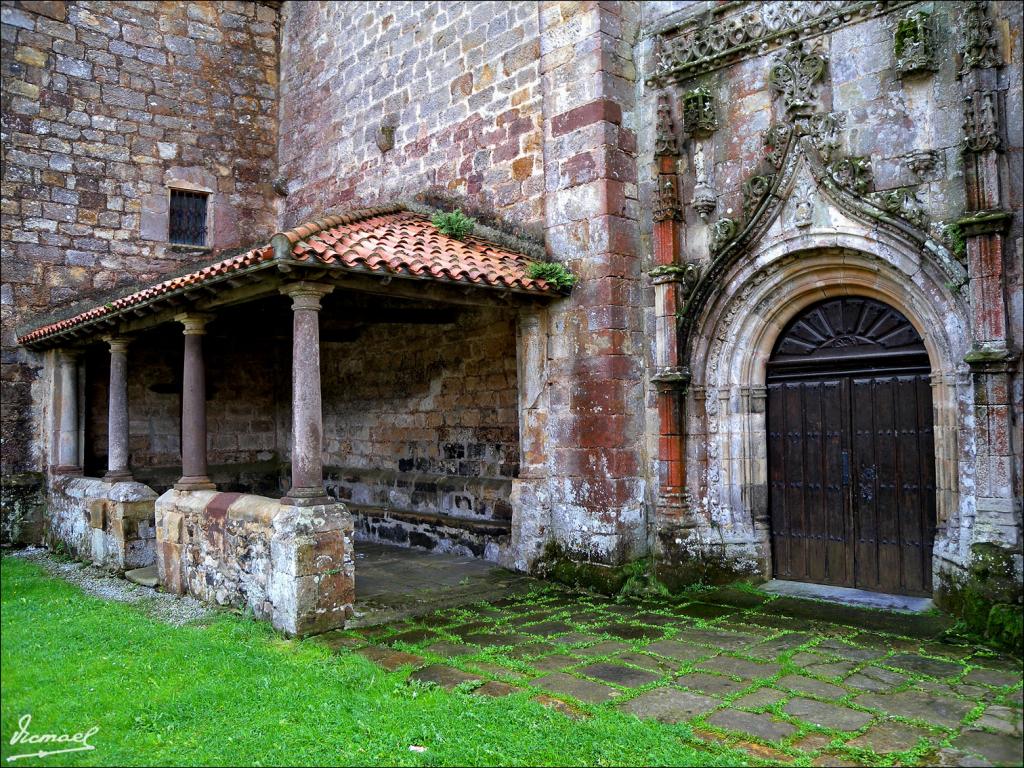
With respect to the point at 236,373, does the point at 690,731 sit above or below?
below

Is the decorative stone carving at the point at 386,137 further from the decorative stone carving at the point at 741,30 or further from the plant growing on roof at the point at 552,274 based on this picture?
the decorative stone carving at the point at 741,30

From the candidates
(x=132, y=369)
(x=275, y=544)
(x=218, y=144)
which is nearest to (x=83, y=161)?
(x=218, y=144)

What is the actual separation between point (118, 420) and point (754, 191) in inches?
282

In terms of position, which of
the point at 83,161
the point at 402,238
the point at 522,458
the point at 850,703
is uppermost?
the point at 83,161

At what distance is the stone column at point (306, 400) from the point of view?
5922mm

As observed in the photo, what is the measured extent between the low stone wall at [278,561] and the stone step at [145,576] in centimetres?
80

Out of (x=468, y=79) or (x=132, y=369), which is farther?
(x=132, y=369)

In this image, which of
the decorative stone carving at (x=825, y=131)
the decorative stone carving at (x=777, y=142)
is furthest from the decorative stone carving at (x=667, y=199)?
the decorative stone carving at (x=825, y=131)

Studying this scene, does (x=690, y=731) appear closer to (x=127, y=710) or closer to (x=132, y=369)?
(x=127, y=710)

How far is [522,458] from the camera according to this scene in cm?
763

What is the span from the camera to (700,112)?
267 inches

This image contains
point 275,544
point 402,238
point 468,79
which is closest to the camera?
point 275,544

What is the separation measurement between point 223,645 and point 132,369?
6.63 metres

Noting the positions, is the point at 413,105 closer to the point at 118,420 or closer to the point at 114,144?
the point at 114,144
